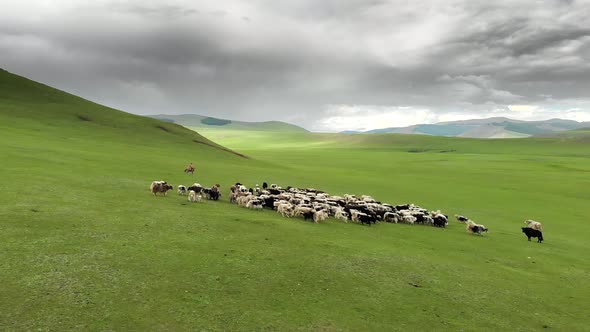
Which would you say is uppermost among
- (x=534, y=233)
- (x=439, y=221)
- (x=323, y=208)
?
(x=323, y=208)

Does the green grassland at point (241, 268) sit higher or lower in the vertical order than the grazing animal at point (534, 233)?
lower

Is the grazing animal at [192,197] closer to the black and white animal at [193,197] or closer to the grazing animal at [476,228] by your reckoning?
the black and white animal at [193,197]

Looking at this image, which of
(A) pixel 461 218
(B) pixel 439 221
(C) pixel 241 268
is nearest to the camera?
(C) pixel 241 268

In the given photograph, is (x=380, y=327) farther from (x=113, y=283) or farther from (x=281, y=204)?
(x=281, y=204)

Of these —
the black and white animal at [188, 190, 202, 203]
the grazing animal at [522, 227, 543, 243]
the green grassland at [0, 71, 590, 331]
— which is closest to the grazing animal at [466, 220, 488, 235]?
the green grassland at [0, 71, 590, 331]

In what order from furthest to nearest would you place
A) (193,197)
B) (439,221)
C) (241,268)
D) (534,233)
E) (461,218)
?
1. (461,218)
2. (439,221)
3. (534,233)
4. (193,197)
5. (241,268)

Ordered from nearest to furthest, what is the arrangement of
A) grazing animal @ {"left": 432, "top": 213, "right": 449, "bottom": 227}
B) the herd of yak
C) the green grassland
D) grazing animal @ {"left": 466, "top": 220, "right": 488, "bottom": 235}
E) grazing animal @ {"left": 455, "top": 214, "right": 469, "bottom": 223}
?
the green grassland < the herd of yak < grazing animal @ {"left": 466, "top": 220, "right": 488, "bottom": 235} < grazing animal @ {"left": 432, "top": 213, "right": 449, "bottom": 227} < grazing animal @ {"left": 455, "top": 214, "right": 469, "bottom": 223}

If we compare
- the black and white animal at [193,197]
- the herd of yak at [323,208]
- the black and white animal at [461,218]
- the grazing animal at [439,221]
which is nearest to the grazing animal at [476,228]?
the herd of yak at [323,208]

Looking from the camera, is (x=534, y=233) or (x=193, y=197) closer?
(x=193, y=197)

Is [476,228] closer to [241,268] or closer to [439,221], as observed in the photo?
[439,221]

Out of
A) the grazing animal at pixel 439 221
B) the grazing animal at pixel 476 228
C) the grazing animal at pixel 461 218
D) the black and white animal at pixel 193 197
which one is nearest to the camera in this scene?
the black and white animal at pixel 193 197

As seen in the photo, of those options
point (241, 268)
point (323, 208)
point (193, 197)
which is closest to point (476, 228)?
point (323, 208)

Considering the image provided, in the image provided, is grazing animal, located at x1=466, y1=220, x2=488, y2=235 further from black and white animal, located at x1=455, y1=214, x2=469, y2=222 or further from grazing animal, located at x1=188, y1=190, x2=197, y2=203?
grazing animal, located at x1=188, y1=190, x2=197, y2=203

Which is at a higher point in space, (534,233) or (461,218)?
(534,233)
